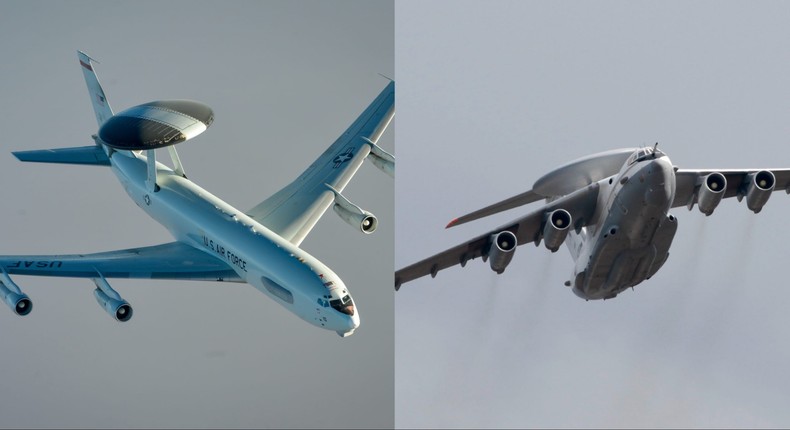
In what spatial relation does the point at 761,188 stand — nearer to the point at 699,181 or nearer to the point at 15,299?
the point at 699,181

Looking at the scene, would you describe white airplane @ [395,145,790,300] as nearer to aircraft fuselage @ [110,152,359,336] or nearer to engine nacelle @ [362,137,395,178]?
aircraft fuselage @ [110,152,359,336]

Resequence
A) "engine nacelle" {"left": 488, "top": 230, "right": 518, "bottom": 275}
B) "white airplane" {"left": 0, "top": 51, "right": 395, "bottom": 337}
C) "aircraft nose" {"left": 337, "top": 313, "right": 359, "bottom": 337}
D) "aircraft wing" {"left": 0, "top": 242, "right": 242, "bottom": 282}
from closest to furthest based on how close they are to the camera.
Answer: "aircraft nose" {"left": 337, "top": 313, "right": 359, "bottom": 337} → "white airplane" {"left": 0, "top": 51, "right": 395, "bottom": 337} → "engine nacelle" {"left": 488, "top": 230, "right": 518, "bottom": 275} → "aircraft wing" {"left": 0, "top": 242, "right": 242, "bottom": 282}

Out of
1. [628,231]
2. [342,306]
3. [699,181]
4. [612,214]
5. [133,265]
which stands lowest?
[342,306]

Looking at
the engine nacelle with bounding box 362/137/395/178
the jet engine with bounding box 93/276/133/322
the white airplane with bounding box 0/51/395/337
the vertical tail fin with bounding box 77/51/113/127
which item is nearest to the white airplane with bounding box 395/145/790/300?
the white airplane with bounding box 0/51/395/337

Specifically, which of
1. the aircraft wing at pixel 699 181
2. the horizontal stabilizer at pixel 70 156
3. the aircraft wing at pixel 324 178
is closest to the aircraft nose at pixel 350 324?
the aircraft wing at pixel 324 178

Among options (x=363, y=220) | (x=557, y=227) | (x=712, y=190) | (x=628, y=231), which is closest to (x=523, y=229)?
(x=557, y=227)

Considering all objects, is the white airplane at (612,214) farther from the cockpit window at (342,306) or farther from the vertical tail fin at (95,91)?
the vertical tail fin at (95,91)
